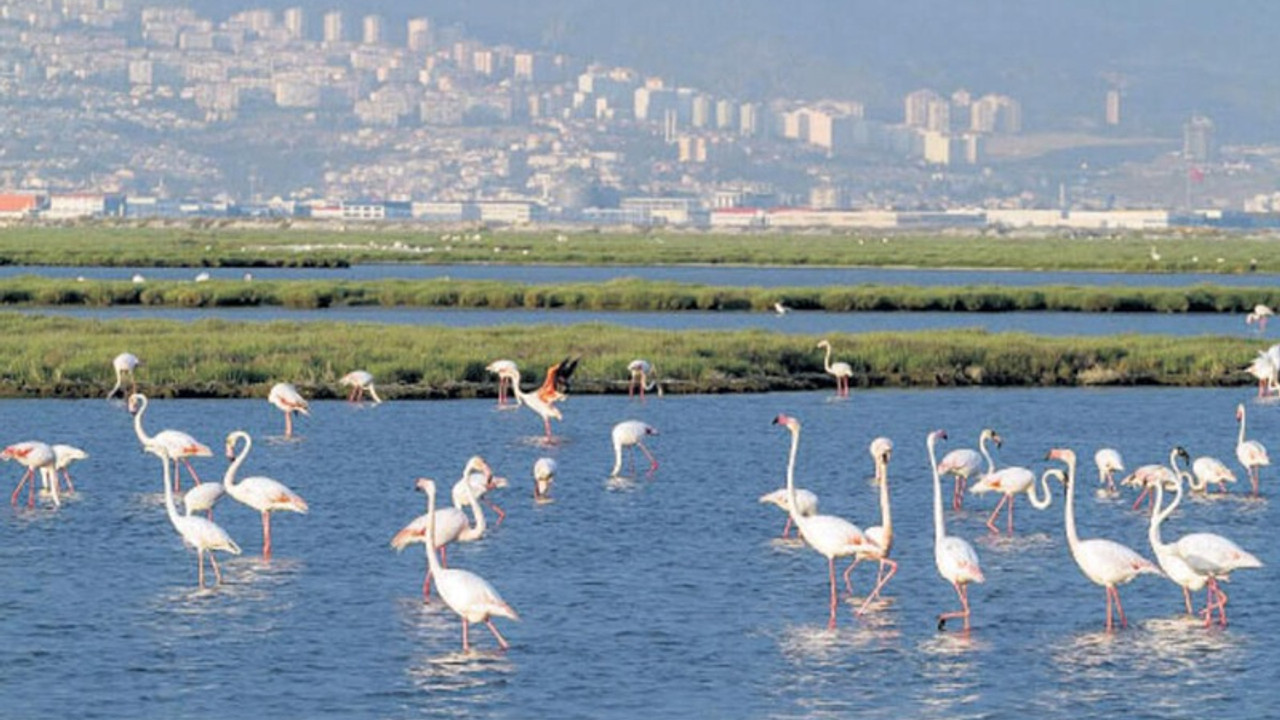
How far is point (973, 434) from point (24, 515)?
14838mm

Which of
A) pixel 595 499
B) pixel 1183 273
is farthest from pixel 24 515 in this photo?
pixel 1183 273

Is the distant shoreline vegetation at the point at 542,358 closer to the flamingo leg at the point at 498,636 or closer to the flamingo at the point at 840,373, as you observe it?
the flamingo at the point at 840,373

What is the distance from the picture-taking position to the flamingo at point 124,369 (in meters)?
39.4

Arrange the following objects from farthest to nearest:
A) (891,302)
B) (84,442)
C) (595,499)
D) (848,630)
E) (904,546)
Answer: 1. (891,302)
2. (84,442)
3. (595,499)
4. (904,546)
5. (848,630)

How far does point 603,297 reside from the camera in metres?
72.8

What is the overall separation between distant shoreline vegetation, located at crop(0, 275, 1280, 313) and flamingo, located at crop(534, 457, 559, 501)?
42.2 meters

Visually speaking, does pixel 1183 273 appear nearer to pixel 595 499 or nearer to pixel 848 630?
pixel 595 499

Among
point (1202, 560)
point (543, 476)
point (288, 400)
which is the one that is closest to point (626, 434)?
point (543, 476)

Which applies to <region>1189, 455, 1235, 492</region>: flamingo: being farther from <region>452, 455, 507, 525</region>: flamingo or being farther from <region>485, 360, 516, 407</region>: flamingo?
<region>485, 360, 516, 407</region>: flamingo

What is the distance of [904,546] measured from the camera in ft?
83.4

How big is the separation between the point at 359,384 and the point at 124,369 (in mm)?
3800

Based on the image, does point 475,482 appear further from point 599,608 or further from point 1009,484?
point 1009,484

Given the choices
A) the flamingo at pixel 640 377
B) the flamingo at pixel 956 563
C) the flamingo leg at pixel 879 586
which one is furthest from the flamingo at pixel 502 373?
the flamingo at pixel 956 563

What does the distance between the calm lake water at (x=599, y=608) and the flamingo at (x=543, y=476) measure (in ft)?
0.70
